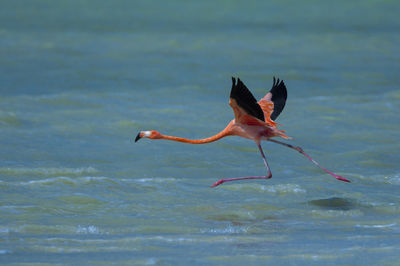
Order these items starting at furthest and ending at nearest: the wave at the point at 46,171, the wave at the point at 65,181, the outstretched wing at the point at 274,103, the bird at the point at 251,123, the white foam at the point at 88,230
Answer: the wave at the point at 46,171
the wave at the point at 65,181
the outstretched wing at the point at 274,103
the bird at the point at 251,123
the white foam at the point at 88,230

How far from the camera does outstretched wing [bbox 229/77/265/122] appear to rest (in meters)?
10.9

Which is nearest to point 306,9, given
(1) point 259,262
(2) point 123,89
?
(2) point 123,89

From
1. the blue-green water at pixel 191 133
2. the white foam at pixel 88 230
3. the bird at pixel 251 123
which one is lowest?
the blue-green water at pixel 191 133

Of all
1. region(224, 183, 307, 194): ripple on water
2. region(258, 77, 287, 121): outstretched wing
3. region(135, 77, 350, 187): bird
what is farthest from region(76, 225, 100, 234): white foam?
region(258, 77, 287, 121): outstretched wing

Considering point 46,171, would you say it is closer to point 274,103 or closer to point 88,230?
point 88,230

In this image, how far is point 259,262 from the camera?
8766mm

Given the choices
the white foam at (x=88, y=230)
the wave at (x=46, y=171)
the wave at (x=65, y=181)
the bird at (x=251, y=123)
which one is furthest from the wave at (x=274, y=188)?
the white foam at (x=88, y=230)

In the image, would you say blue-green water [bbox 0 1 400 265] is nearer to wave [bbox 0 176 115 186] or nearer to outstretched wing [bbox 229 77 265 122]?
wave [bbox 0 176 115 186]

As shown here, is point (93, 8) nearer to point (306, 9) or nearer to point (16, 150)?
point (306, 9)

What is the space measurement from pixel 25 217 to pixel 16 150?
4557 millimetres

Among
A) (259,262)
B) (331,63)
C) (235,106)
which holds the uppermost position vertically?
(235,106)

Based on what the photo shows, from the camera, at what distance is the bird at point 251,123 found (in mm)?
11242

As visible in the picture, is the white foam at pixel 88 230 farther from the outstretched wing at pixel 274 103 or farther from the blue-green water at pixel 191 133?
the outstretched wing at pixel 274 103

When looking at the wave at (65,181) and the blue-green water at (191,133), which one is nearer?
the blue-green water at (191,133)
